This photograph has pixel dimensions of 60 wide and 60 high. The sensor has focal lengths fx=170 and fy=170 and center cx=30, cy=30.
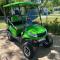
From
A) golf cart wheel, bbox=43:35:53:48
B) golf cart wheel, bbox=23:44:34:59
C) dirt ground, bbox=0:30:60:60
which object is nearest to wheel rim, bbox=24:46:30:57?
golf cart wheel, bbox=23:44:34:59

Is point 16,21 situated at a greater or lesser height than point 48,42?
greater

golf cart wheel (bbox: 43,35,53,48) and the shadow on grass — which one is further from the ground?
golf cart wheel (bbox: 43,35,53,48)

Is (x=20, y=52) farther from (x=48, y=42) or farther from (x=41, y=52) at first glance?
(x=48, y=42)

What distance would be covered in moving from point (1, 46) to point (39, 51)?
7.11 ft

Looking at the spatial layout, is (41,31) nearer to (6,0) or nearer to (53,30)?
(53,30)

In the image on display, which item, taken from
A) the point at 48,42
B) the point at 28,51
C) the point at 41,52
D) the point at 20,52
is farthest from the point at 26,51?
the point at 48,42

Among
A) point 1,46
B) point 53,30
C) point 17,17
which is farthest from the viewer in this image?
point 53,30

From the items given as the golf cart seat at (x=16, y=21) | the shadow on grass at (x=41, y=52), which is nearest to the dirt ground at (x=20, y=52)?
the shadow on grass at (x=41, y=52)

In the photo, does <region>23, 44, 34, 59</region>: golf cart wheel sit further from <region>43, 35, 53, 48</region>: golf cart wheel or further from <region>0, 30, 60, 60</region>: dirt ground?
<region>43, 35, 53, 48</region>: golf cart wheel

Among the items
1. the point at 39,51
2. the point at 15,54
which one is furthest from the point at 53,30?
the point at 15,54

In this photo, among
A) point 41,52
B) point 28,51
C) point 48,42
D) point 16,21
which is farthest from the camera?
point 16,21

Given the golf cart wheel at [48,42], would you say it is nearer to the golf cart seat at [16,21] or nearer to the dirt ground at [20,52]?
the dirt ground at [20,52]

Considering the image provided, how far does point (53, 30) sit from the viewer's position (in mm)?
11023

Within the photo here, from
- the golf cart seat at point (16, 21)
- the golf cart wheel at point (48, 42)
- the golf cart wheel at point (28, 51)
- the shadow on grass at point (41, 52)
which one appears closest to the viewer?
the golf cart wheel at point (28, 51)
